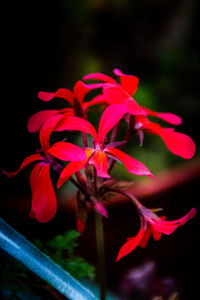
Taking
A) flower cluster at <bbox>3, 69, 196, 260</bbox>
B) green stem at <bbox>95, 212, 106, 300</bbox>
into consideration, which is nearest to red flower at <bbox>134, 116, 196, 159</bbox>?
flower cluster at <bbox>3, 69, 196, 260</bbox>

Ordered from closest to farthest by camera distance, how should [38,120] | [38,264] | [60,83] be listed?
1. [38,264]
2. [38,120]
3. [60,83]

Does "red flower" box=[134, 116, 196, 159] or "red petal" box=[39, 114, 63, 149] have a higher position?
"red petal" box=[39, 114, 63, 149]

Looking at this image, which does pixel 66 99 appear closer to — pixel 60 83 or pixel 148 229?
pixel 148 229

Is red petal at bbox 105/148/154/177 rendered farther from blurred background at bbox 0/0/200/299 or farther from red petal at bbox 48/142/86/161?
blurred background at bbox 0/0/200/299

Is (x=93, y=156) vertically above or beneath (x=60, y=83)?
above

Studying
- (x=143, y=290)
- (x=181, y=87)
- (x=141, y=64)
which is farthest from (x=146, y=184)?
(x=141, y=64)

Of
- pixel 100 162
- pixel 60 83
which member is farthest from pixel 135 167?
pixel 60 83

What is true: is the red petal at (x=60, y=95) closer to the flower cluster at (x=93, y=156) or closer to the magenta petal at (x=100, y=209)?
the flower cluster at (x=93, y=156)

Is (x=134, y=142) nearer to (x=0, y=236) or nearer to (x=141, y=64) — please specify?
(x=141, y=64)
